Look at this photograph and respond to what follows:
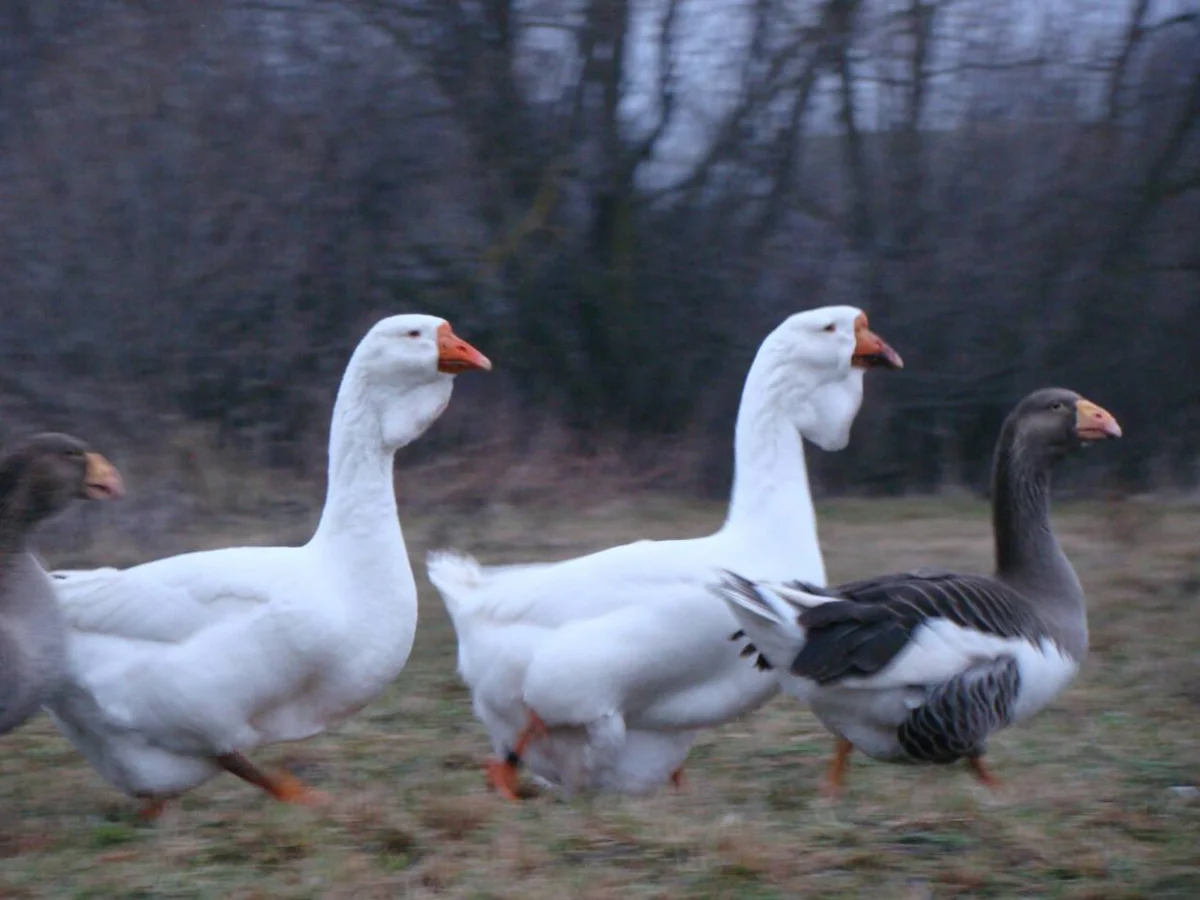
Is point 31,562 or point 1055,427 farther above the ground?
point 1055,427

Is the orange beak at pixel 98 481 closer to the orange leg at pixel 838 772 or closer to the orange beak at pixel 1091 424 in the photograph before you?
the orange leg at pixel 838 772

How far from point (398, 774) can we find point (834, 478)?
325 inches

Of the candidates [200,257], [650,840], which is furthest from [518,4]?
[650,840]

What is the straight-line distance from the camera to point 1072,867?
410cm

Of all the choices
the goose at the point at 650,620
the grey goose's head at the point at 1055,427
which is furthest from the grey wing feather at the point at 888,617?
the grey goose's head at the point at 1055,427

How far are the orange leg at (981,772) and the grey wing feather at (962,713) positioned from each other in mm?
131

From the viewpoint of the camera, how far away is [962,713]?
502 cm

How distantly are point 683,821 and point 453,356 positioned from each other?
1803 millimetres

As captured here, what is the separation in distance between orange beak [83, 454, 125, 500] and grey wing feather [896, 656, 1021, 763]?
274 centimetres

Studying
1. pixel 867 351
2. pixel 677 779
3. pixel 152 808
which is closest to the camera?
pixel 152 808

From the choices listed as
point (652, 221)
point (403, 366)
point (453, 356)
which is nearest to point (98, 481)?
point (403, 366)

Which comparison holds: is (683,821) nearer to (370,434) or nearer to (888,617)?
(888,617)

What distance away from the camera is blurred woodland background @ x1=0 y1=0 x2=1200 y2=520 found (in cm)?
1102

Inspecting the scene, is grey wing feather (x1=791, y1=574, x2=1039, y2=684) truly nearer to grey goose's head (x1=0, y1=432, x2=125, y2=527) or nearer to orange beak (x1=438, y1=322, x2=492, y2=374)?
orange beak (x1=438, y1=322, x2=492, y2=374)
